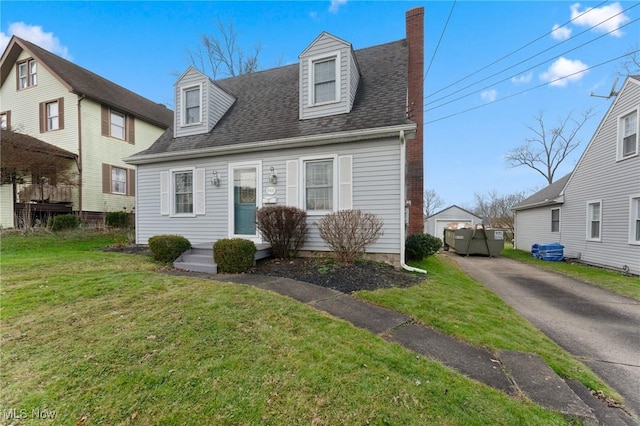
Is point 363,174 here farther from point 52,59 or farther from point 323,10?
point 52,59

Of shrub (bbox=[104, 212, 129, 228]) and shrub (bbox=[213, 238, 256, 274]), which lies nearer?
shrub (bbox=[213, 238, 256, 274])

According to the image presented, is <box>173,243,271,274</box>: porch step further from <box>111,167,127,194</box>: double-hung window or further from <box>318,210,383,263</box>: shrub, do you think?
<box>111,167,127,194</box>: double-hung window

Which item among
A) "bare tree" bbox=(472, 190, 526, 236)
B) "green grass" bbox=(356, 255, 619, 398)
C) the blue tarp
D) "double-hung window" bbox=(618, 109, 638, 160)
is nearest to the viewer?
"green grass" bbox=(356, 255, 619, 398)

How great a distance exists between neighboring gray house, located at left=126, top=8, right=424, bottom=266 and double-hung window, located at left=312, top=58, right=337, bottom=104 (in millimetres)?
30

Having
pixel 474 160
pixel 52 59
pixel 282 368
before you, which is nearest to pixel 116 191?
pixel 52 59

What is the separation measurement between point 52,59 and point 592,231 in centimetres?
2631

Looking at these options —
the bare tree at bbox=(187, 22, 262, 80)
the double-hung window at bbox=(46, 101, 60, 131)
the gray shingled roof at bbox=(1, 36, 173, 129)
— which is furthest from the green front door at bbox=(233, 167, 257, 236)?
the bare tree at bbox=(187, 22, 262, 80)

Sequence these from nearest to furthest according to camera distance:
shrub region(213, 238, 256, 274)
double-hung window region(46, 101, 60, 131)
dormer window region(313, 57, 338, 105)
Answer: shrub region(213, 238, 256, 274)
dormer window region(313, 57, 338, 105)
double-hung window region(46, 101, 60, 131)

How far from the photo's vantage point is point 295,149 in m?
7.95

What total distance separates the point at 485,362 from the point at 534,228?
686 inches

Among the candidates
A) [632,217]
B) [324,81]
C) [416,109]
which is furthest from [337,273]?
[632,217]

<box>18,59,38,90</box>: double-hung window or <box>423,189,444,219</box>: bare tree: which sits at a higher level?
<box>18,59,38,90</box>: double-hung window

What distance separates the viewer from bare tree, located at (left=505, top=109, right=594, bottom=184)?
27312 mm

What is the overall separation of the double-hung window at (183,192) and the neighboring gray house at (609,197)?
14182 mm
